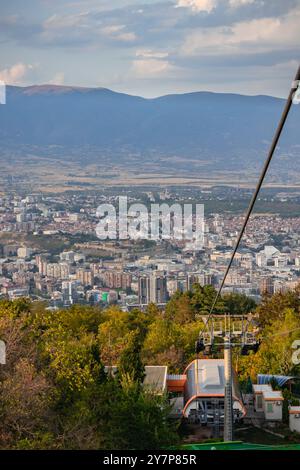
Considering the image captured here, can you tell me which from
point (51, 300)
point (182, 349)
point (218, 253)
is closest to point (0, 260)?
point (51, 300)

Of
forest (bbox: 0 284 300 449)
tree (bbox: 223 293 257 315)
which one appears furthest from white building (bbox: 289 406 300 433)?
tree (bbox: 223 293 257 315)

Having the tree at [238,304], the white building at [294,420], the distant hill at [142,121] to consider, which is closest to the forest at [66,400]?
the white building at [294,420]

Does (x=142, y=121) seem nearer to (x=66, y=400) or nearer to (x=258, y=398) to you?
(x=258, y=398)

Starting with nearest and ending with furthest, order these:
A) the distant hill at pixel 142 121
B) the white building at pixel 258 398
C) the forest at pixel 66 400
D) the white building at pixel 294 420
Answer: the forest at pixel 66 400 < the white building at pixel 294 420 < the white building at pixel 258 398 < the distant hill at pixel 142 121

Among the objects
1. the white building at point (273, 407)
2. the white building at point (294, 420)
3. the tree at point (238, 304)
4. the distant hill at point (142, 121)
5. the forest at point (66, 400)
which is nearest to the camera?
the forest at point (66, 400)

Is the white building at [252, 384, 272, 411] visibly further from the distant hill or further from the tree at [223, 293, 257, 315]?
the distant hill

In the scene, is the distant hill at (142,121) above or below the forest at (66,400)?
above

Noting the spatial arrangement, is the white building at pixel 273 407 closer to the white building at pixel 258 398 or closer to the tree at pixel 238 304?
the white building at pixel 258 398

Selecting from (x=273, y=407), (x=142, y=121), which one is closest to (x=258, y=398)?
(x=273, y=407)
